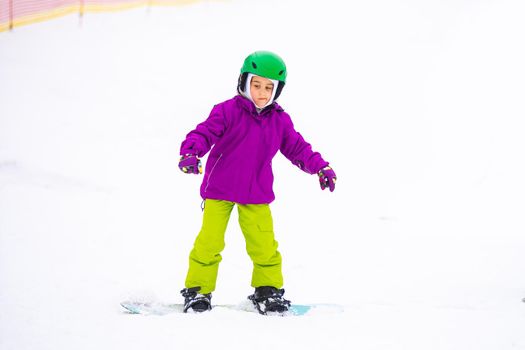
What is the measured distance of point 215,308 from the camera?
3.83 m

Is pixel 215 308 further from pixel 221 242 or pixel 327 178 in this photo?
pixel 327 178

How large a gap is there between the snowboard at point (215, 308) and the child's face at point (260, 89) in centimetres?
147

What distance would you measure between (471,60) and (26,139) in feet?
30.7

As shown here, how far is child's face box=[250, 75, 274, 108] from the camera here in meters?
3.84

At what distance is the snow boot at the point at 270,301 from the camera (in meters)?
4.00

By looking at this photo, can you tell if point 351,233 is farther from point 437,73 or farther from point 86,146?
point 437,73

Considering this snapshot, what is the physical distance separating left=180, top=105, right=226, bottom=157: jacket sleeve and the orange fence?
14.2 metres

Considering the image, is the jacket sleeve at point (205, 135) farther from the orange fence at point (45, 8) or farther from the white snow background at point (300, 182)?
the orange fence at point (45, 8)

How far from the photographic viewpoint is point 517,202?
7.81 metres

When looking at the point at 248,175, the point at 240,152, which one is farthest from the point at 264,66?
the point at 248,175

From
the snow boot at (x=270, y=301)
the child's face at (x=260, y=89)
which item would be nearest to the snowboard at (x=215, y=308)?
the snow boot at (x=270, y=301)

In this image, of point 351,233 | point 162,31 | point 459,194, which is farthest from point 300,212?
point 162,31

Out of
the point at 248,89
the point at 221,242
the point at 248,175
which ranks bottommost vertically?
the point at 221,242

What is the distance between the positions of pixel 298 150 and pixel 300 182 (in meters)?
5.26
